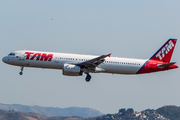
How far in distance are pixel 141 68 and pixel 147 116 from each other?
47276 millimetres

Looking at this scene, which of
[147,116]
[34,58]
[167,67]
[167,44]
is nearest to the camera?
[34,58]

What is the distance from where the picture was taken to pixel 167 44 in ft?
211

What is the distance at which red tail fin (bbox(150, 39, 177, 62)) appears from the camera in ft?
204

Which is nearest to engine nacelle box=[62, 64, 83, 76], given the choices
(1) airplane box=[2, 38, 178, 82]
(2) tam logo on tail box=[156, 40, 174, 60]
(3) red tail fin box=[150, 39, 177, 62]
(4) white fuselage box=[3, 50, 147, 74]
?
(1) airplane box=[2, 38, 178, 82]

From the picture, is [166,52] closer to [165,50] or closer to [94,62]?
[165,50]

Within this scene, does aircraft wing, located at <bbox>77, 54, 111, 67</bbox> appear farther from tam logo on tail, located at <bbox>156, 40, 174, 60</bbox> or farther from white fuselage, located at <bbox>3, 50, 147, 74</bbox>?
tam logo on tail, located at <bbox>156, 40, 174, 60</bbox>

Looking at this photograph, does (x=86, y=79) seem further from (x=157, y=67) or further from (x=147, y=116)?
(x=147, y=116)

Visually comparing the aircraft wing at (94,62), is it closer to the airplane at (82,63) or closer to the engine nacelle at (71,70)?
the airplane at (82,63)

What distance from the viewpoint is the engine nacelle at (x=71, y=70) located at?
2187 inches

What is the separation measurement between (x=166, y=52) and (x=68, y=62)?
61.4ft

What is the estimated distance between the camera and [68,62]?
185ft

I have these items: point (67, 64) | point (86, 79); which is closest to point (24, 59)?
point (67, 64)

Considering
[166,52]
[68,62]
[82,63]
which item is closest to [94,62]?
[82,63]

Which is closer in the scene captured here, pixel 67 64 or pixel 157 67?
pixel 67 64
